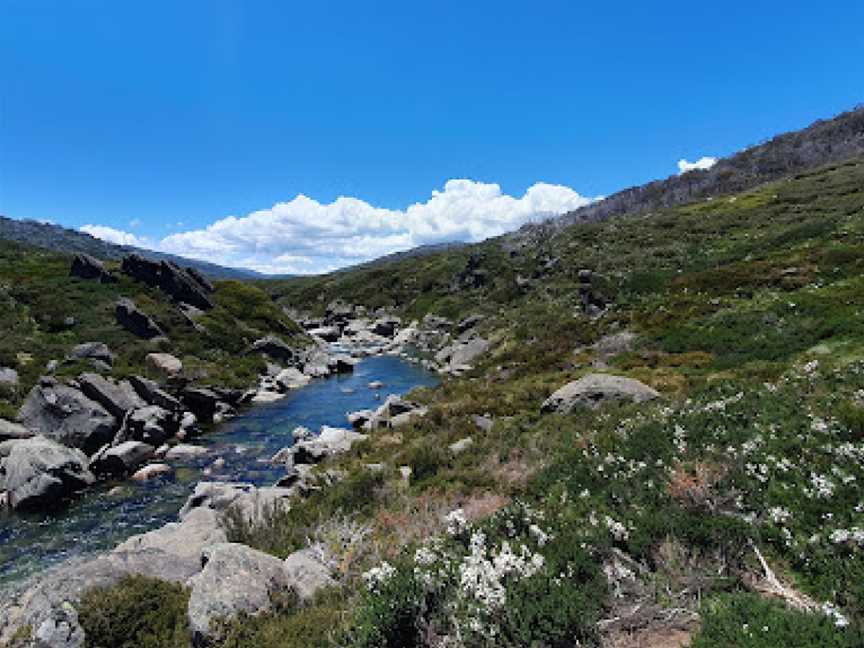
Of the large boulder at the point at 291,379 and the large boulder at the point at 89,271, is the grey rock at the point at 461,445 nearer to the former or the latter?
the large boulder at the point at 291,379

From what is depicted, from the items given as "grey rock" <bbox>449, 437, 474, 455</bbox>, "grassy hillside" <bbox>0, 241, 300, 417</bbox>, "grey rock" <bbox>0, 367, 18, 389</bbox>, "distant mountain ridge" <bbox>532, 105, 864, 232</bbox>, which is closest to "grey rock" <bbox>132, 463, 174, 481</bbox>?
"grassy hillside" <bbox>0, 241, 300, 417</bbox>

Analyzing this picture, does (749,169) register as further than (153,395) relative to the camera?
Yes

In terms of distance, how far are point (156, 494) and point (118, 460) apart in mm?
3956

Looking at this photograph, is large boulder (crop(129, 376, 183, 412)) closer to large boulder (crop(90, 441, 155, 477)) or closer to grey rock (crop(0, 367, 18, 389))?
grey rock (crop(0, 367, 18, 389))

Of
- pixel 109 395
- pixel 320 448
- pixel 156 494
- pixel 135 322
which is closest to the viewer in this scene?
pixel 156 494

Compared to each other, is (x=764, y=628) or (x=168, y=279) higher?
(x=168, y=279)

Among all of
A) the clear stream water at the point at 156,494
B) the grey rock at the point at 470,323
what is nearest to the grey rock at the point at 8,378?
the clear stream water at the point at 156,494

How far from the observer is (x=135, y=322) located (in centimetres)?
4488

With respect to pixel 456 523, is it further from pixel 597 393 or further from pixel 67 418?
pixel 67 418

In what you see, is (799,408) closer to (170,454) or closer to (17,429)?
(170,454)

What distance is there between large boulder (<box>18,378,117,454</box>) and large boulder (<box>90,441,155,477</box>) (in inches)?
51.0

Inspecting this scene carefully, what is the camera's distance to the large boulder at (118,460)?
945 inches

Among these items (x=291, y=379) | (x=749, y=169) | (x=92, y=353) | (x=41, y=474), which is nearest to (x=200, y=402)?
(x=92, y=353)

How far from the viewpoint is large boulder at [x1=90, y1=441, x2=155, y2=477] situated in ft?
78.7
